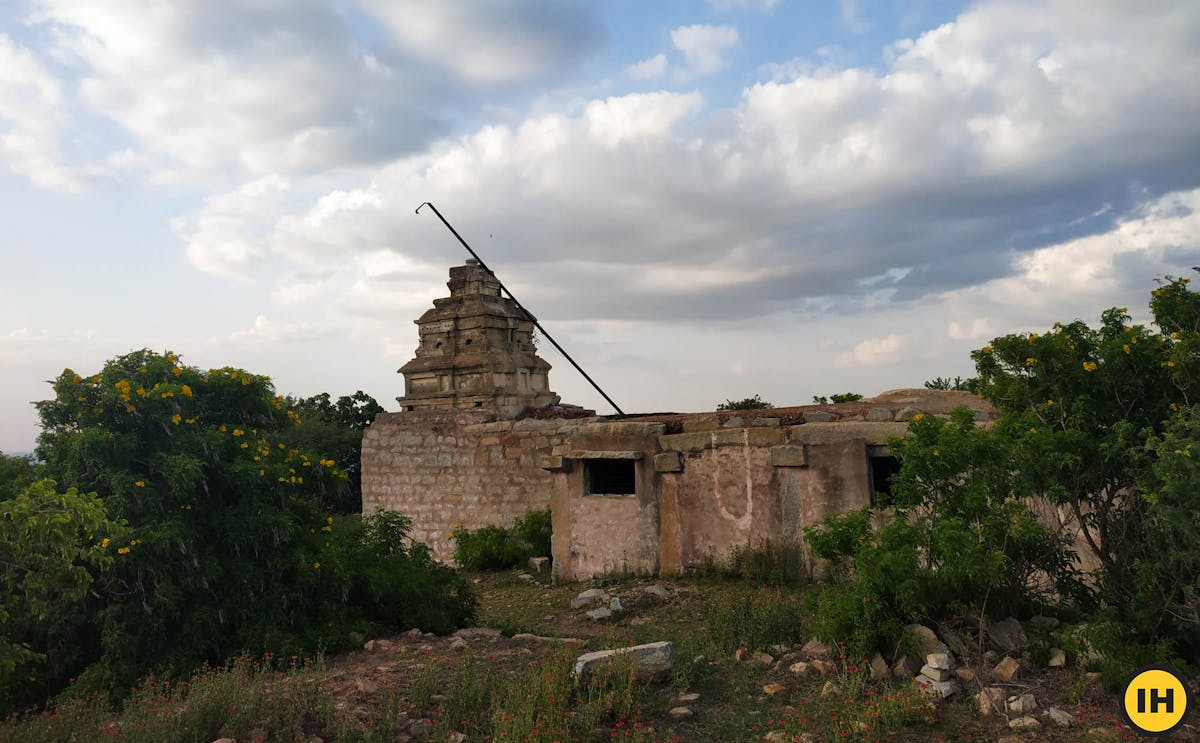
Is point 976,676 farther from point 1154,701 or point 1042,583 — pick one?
point 1042,583

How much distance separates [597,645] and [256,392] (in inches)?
163

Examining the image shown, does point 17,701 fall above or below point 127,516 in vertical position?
below

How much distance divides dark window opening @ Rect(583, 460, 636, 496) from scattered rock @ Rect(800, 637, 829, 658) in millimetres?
4928

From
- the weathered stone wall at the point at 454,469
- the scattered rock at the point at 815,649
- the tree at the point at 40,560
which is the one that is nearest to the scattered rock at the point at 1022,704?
the scattered rock at the point at 815,649

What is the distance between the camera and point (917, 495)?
5938 mm

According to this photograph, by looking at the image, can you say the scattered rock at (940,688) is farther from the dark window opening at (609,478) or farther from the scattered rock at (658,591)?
the dark window opening at (609,478)

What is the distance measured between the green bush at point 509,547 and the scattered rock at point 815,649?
685 centimetres

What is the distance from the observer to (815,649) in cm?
626

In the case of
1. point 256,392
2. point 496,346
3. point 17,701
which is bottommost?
point 17,701

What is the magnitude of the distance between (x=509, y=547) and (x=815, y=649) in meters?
7.48

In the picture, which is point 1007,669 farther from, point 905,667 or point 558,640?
point 558,640

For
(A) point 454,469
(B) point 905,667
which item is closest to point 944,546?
(B) point 905,667

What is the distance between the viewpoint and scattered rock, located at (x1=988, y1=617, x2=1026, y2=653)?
5.80 meters

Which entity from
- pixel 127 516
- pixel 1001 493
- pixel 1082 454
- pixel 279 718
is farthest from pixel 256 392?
pixel 1082 454
